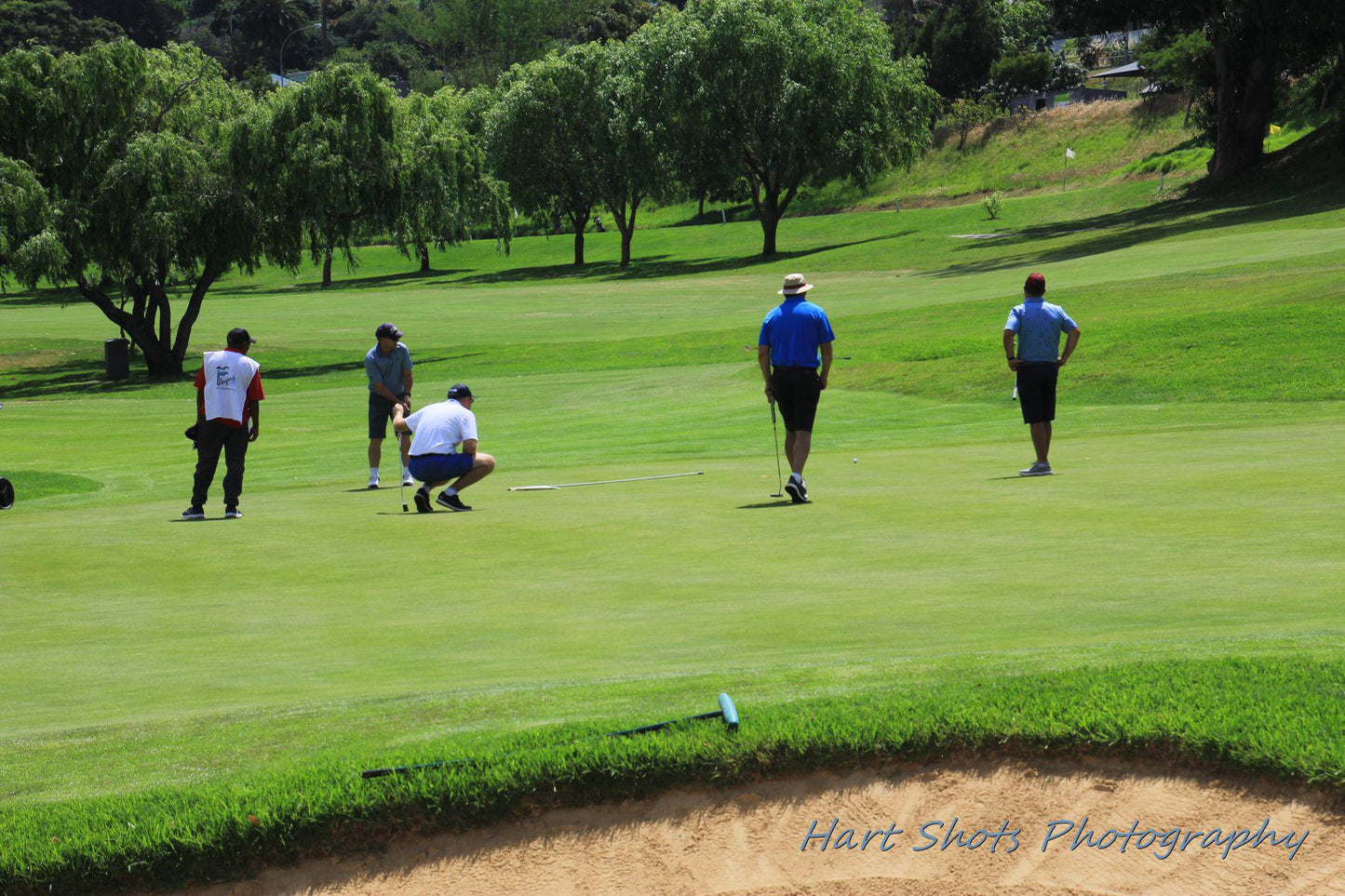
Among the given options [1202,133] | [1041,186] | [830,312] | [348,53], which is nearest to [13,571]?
[830,312]

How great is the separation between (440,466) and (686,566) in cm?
538

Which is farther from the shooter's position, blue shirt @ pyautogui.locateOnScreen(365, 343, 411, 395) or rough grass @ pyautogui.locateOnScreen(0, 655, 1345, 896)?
blue shirt @ pyautogui.locateOnScreen(365, 343, 411, 395)

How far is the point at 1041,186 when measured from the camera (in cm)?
8881

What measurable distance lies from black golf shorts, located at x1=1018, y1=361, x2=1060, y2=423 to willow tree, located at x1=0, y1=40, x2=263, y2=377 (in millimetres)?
30916

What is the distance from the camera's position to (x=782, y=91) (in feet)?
251

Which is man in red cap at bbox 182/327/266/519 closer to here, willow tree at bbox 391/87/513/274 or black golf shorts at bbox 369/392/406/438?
black golf shorts at bbox 369/392/406/438

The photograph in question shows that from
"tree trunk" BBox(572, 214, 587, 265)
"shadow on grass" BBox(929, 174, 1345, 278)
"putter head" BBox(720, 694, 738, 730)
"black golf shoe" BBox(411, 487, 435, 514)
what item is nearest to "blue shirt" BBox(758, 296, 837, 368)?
"black golf shoe" BBox(411, 487, 435, 514)

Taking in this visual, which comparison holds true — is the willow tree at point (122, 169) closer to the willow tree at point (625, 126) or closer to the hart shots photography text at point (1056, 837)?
the willow tree at point (625, 126)

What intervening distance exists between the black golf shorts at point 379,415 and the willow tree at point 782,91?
59906mm

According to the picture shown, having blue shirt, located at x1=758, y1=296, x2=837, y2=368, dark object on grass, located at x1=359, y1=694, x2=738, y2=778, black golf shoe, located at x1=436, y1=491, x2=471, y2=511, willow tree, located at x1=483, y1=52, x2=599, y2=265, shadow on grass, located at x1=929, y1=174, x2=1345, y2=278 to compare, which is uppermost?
willow tree, located at x1=483, y1=52, x2=599, y2=265

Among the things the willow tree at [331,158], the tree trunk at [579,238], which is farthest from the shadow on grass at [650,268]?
the willow tree at [331,158]

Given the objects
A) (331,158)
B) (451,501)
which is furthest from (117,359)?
(451,501)

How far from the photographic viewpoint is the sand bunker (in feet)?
17.1

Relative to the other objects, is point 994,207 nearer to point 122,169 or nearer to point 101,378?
point 101,378
